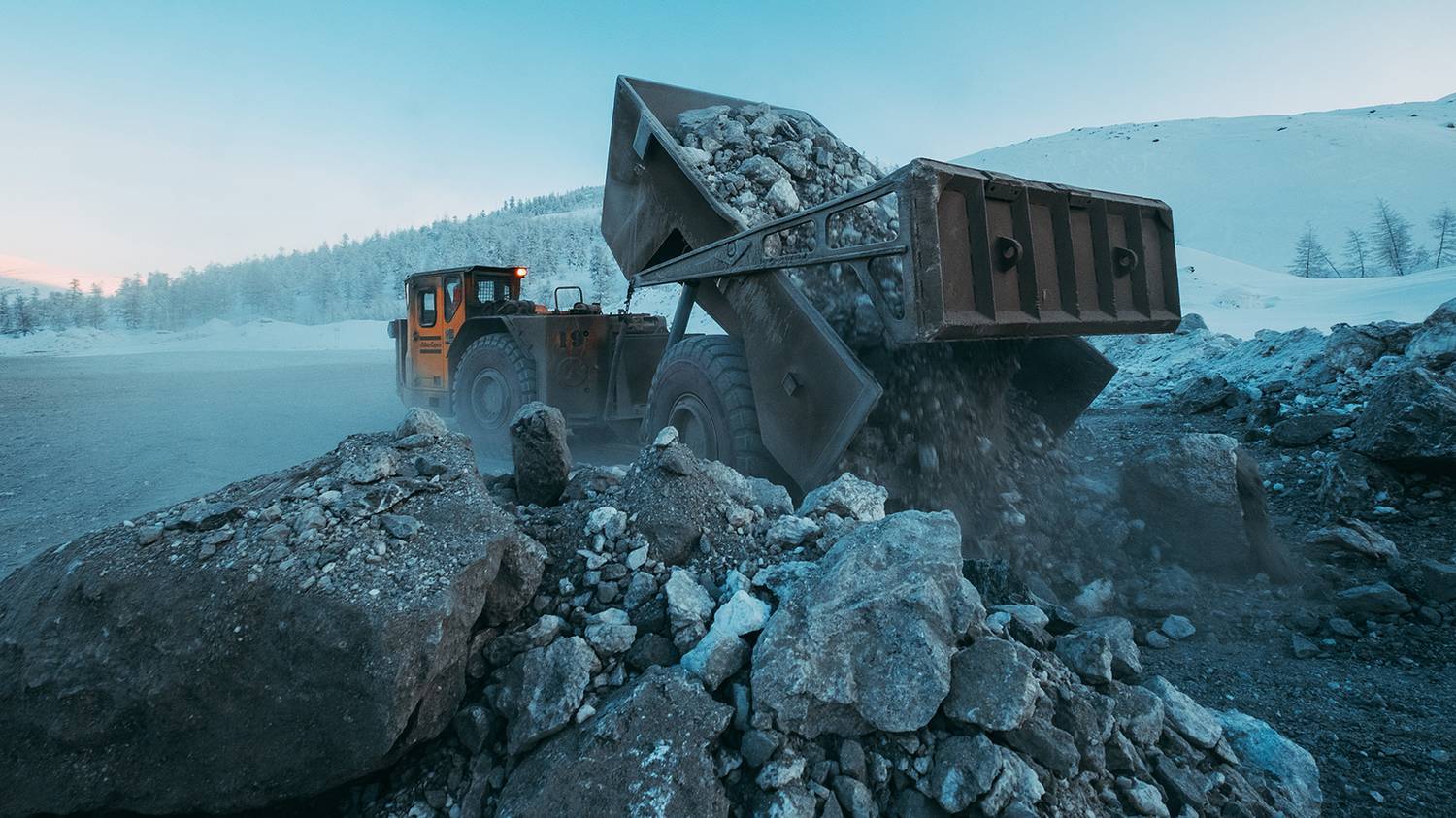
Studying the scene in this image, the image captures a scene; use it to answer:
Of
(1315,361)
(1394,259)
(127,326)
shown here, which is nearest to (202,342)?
(127,326)

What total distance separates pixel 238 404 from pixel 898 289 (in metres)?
12.2

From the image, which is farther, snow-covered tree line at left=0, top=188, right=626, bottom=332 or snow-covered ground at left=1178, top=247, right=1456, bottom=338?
snow-covered tree line at left=0, top=188, right=626, bottom=332

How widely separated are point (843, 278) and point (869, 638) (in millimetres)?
2379

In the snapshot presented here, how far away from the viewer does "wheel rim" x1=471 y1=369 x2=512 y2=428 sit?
7.54 metres

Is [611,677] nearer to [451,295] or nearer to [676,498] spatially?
[676,498]

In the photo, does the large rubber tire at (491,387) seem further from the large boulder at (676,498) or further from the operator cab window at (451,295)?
the large boulder at (676,498)

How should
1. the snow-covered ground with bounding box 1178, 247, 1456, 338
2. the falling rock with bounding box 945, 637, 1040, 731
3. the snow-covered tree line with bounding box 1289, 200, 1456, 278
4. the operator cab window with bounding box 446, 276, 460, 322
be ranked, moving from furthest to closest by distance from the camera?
the snow-covered tree line with bounding box 1289, 200, 1456, 278
the snow-covered ground with bounding box 1178, 247, 1456, 338
the operator cab window with bounding box 446, 276, 460, 322
the falling rock with bounding box 945, 637, 1040, 731

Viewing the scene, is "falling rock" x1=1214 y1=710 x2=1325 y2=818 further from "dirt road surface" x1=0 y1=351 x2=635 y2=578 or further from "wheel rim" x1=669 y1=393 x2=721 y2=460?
"dirt road surface" x1=0 y1=351 x2=635 y2=578

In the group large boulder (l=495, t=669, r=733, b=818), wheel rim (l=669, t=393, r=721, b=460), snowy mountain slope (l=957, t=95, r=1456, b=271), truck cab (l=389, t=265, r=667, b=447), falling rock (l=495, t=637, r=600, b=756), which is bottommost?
large boulder (l=495, t=669, r=733, b=818)

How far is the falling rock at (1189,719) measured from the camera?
205cm

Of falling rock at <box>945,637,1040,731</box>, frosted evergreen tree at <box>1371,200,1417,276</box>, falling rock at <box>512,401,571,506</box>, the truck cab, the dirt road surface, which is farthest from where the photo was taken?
frosted evergreen tree at <box>1371,200,1417,276</box>

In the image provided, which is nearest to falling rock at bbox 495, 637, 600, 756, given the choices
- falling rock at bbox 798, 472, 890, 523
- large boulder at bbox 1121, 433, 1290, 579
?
falling rock at bbox 798, 472, 890, 523

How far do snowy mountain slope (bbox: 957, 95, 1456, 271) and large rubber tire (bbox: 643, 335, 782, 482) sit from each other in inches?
1964

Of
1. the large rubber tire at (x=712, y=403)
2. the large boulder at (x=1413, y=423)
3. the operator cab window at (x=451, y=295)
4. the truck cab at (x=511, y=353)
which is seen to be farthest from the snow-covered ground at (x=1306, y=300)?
the operator cab window at (x=451, y=295)
